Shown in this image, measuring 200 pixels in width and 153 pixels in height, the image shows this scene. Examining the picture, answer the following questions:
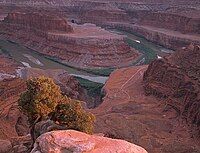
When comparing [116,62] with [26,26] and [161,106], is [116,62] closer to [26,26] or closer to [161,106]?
[26,26]

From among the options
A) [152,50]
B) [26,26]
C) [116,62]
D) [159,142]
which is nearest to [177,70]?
[159,142]

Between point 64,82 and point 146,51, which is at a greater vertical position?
point 64,82

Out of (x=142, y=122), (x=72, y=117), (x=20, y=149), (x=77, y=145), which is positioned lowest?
(x=142, y=122)

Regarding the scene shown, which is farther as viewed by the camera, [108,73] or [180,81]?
[108,73]

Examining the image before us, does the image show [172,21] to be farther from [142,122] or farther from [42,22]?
[142,122]

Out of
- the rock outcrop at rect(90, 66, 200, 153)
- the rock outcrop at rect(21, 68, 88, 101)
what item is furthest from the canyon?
the rock outcrop at rect(90, 66, 200, 153)

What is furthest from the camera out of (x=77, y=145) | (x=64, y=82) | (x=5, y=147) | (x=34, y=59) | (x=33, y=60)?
(x=34, y=59)

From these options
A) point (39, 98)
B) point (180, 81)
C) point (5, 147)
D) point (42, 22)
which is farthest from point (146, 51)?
point (39, 98)
